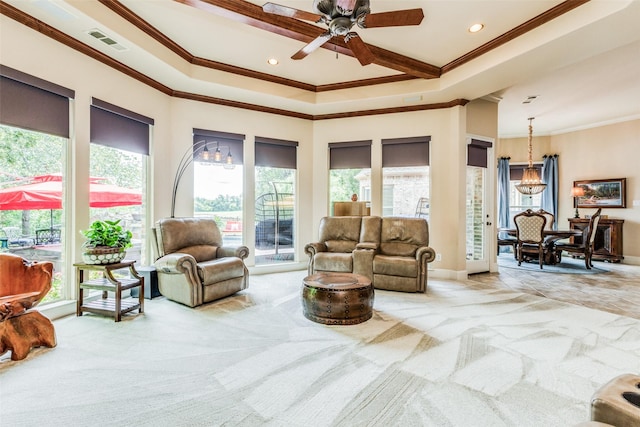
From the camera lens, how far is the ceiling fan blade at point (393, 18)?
2674mm

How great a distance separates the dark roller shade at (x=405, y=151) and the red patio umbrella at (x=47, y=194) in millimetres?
4260

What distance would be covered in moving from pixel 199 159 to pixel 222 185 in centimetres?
57

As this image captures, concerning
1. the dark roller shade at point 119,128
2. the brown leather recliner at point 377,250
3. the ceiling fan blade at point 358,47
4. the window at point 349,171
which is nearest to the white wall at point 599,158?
the window at point 349,171

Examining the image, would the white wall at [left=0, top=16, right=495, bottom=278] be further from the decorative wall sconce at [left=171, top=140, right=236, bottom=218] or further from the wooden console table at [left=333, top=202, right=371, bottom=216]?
the wooden console table at [left=333, top=202, right=371, bottom=216]

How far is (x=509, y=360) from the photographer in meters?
2.50

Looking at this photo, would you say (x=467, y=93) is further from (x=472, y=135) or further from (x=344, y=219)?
(x=344, y=219)

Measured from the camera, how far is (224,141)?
17.9ft

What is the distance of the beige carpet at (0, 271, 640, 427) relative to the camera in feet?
6.09

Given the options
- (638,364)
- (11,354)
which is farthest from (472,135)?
(11,354)

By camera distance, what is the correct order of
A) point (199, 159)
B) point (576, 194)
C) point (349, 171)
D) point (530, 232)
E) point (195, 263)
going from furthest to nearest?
point (576, 194), point (530, 232), point (349, 171), point (199, 159), point (195, 263)

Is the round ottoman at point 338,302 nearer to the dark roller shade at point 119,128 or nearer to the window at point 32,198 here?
the window at point 32,198

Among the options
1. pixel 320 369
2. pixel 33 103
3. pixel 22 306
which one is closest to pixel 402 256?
pixel 320 369

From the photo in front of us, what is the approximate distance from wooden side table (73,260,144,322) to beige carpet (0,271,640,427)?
11cm

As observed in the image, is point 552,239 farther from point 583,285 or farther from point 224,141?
point 224,141
